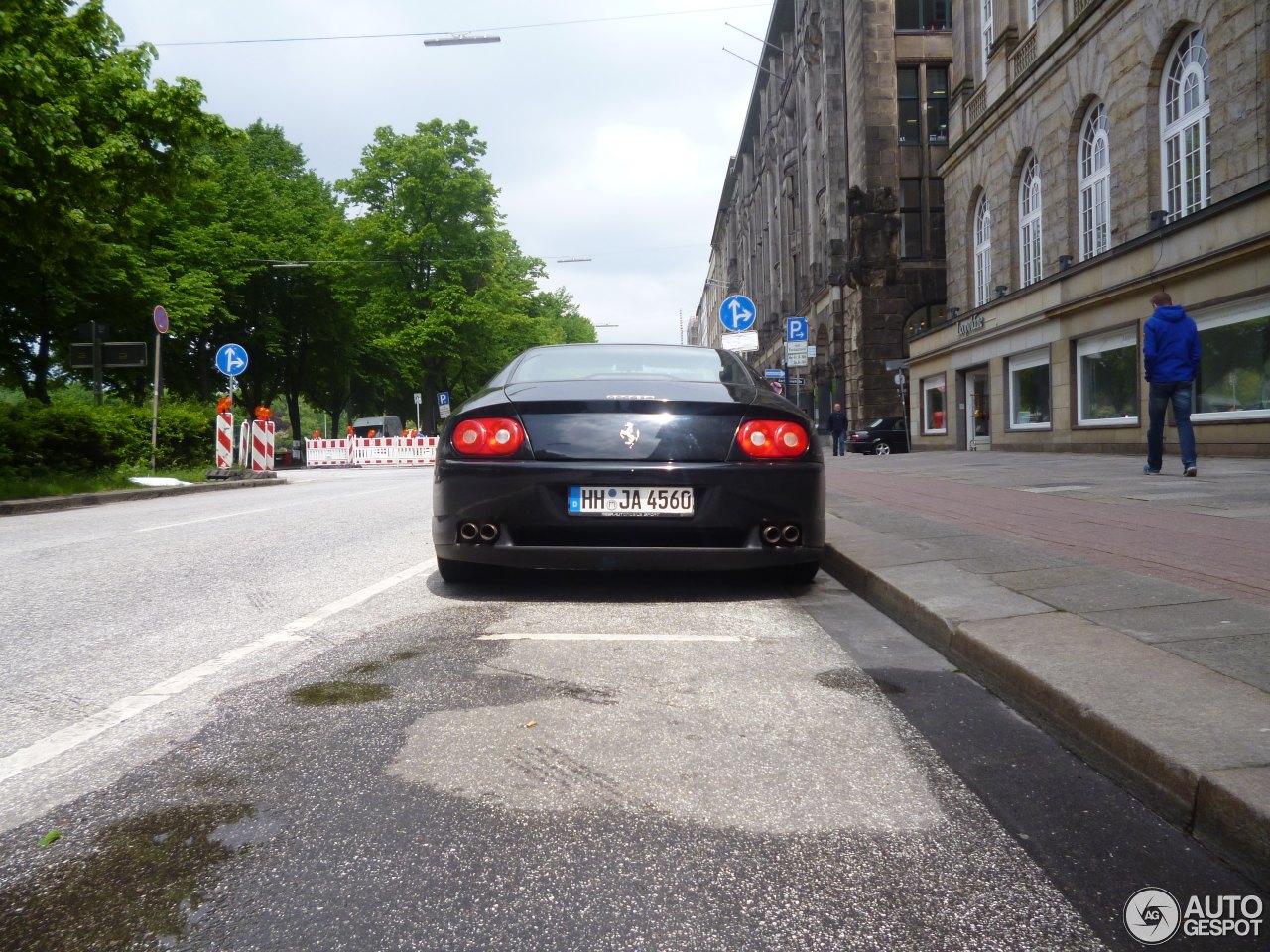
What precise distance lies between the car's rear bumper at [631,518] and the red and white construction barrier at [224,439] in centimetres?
1639

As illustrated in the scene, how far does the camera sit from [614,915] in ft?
6.15

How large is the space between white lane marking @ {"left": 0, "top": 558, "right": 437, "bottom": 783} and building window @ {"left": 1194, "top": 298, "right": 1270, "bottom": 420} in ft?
44.4

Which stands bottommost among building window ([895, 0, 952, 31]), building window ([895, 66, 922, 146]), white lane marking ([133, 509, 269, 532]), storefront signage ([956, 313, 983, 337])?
white lane marking ([133, 509, 269, 532])

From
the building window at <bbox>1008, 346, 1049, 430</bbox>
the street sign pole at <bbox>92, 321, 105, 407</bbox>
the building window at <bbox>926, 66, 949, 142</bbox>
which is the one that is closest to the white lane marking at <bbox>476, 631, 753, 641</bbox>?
the street sign pole at <bbox>92, 321, 105, 407</bbox>

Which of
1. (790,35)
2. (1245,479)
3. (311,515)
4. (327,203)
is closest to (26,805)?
(311,515)

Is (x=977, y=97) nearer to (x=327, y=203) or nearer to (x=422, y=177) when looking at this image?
(x=422, y=177)

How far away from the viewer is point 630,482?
186 inches

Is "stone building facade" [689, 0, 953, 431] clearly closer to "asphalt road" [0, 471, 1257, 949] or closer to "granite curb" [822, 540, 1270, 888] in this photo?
"granite curb" [822, 540, 1270, 888]

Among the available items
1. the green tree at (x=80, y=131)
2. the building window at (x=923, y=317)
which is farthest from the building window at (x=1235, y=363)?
the building window at (x=923, y=317)

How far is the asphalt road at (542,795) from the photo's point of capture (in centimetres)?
187

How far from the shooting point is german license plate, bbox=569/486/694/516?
15.5ft

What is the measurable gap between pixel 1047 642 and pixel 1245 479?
8378mm

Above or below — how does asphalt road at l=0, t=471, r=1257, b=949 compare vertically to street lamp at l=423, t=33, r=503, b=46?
below

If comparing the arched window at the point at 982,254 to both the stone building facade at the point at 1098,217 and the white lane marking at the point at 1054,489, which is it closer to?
the stone building facade at the point at 1098,217
